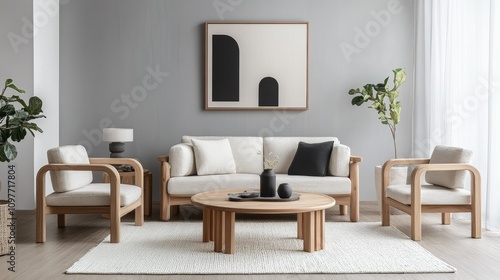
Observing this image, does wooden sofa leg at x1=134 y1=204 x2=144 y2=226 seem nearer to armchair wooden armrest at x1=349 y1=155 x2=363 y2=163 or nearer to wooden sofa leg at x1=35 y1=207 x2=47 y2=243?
wooden sofa leg at x1=35 y1=207 x2=47 y2=243

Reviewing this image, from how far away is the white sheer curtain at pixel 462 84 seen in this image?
5012mm

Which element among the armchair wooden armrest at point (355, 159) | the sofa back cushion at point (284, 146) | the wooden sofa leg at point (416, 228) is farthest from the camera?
the sofa back cushion at point (284, 146)

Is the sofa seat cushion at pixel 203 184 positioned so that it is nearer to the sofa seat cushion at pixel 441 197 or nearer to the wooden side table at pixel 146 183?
the wooden side table at pixel 146 183

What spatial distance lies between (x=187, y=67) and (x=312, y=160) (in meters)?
2.01

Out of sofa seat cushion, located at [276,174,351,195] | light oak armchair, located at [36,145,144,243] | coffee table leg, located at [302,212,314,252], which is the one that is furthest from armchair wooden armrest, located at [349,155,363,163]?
light oak armchair, located at [36,145,144,243]

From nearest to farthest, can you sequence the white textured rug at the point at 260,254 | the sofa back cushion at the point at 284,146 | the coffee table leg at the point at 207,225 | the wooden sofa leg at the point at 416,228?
the white textured rug at the point at 260,254
the coffee table leg at the point at 207,225
the wooden sofa leg at the point at 416,228
the sofa back cushion at the point at 284,146

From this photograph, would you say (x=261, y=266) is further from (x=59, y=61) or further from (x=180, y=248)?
(x=59, y=61)

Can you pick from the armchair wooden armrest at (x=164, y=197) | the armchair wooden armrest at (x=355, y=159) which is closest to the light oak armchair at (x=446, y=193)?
the armchair wooden armrest at (x=355, y=159)

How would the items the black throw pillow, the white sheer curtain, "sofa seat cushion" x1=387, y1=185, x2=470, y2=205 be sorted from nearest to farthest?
"sofa seat cushion" x1=387, y1=185, x2=470, y2=205, the white sheer curtain, the black throw pillow

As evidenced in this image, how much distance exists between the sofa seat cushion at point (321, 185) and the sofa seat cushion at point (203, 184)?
32 centimetres

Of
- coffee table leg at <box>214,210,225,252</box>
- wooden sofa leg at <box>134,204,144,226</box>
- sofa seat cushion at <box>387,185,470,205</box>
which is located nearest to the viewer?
coffee table leg at <box>214,210,225,252</box>

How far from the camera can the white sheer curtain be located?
16.4 ft

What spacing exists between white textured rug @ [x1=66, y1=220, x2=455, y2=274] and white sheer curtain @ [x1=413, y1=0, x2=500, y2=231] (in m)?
1.21

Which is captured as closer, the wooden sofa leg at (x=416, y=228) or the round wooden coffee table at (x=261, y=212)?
the round wooden coffee table at (x=261, y=212)
